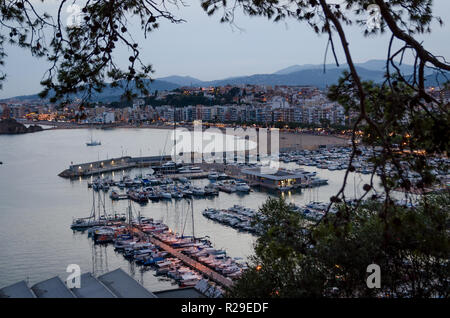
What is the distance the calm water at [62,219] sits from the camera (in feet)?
18.1

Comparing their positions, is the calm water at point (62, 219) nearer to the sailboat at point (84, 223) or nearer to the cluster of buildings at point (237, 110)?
the sailboat at point (84, 223)

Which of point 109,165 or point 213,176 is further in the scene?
point 109,165

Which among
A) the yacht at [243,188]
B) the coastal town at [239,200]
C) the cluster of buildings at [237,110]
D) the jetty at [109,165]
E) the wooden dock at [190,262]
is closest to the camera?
the coastal town at [239,200]

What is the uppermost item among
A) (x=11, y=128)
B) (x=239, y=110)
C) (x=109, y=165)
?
(x=239, y=110)

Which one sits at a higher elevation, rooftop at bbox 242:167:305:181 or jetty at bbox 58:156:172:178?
rooftop at bbox 242:167:305:181

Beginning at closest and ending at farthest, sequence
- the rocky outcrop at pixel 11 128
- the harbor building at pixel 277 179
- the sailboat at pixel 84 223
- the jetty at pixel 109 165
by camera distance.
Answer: the sailboat at pixel 84 223 < the harbor building at pixel 277 179 < the jetty at pixel 109 165 < the rocky outcrop at pixel 11 128

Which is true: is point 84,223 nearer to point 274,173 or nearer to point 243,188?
point 243,188

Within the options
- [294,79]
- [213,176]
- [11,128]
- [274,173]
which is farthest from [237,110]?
[294,79]

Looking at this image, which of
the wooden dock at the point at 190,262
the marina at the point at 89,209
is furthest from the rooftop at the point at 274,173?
the wooden dock at the point at 190,262

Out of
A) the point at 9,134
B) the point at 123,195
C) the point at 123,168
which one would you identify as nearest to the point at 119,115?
the point at 9,134

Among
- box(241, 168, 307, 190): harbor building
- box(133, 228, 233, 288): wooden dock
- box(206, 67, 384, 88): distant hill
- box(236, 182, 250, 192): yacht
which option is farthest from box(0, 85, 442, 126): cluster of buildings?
box(206, 67, 384, 88): distant hill

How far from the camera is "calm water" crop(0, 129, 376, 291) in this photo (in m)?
5.52

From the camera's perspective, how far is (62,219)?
25.4ft

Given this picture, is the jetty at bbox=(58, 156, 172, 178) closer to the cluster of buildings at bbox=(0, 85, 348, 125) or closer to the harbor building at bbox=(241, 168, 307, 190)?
the harbor building at bbox=(241, 168, 307, 190)
